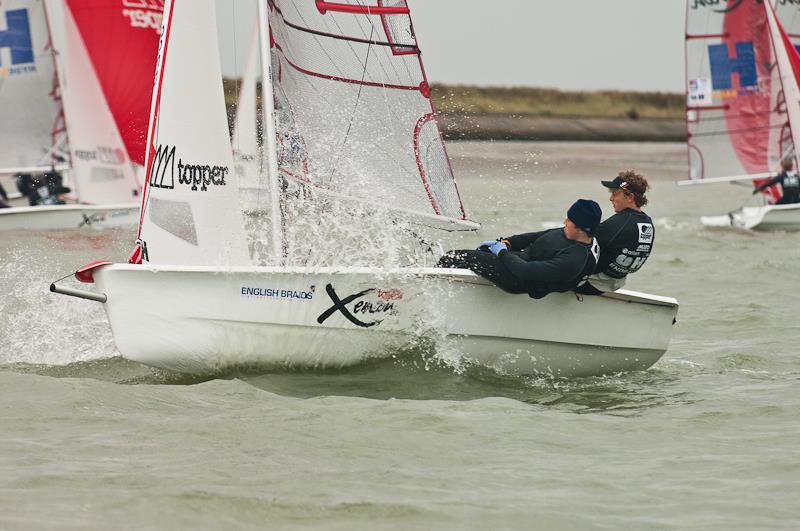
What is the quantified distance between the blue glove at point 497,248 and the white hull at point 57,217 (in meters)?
9.46

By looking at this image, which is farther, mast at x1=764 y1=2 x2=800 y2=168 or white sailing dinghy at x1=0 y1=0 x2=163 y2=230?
mast at x1=764 y1=2 x2=800 y2=168

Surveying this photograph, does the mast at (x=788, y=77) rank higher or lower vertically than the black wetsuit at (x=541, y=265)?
higher

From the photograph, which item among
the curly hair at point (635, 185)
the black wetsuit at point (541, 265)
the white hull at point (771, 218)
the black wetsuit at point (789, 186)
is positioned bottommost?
the white hull at point (771, 218)

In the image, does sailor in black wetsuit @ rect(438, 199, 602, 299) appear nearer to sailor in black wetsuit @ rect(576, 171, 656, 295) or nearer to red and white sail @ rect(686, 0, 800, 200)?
sailor in black wetsuit @ rect(576, 171, 656, 295)

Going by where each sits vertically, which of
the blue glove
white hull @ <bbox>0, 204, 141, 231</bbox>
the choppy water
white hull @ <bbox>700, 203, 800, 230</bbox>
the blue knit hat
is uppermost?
the blue knit hat

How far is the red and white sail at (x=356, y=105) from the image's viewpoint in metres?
6.40

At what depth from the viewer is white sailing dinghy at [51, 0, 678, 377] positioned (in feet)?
18.3

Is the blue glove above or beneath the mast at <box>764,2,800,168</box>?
beneath

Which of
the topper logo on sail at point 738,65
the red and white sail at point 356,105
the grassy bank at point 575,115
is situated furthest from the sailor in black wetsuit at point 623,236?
the grassy bank at point 575,115

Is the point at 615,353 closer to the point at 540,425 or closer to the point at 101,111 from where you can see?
the point at 540,425

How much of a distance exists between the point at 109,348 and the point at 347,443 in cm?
223

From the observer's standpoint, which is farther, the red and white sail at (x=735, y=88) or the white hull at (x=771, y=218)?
the red and white sail at (x=735, y=88)

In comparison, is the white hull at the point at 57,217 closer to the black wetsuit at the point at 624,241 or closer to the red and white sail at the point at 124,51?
the red and white sail at the point at 124,51

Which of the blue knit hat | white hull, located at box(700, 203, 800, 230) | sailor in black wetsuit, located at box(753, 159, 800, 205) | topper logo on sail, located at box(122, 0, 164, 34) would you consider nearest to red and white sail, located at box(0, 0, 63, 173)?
topper logo on sail, located at box(122, 0, 164, 34)
